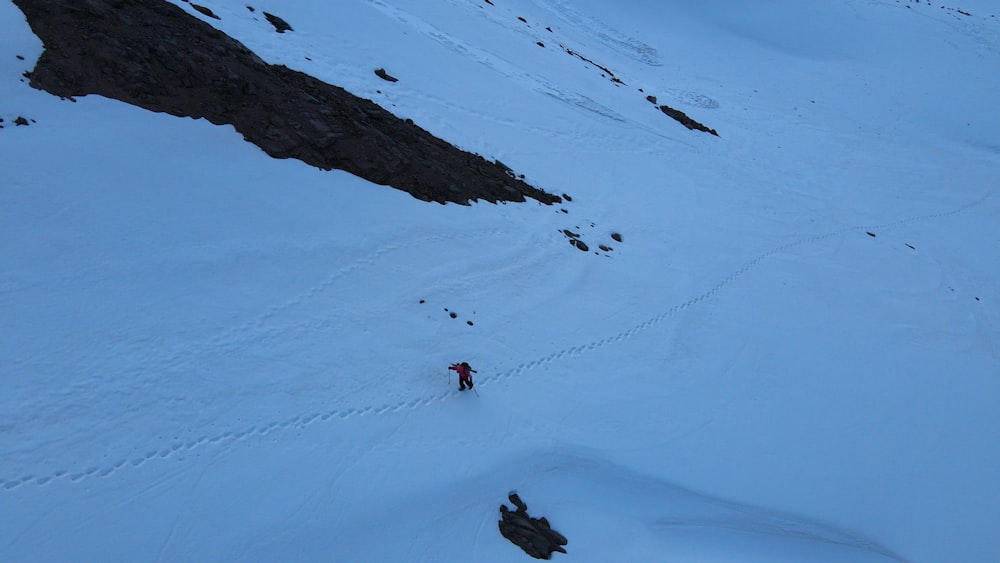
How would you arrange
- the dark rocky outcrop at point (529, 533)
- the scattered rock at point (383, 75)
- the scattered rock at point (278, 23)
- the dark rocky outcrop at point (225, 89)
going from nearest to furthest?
the dark rocky outcrop at point (529, 533) < the dark rocky outcrop at point (225, 89) < the scattered rock at point (278, 23) < the scattered rock at point (383, 75)

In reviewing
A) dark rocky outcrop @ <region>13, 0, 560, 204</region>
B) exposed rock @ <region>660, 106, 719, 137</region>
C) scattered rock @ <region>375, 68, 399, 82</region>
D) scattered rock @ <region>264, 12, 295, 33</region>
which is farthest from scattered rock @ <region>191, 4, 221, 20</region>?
exposed rock @ <region>660, 106, 719, 137</region>

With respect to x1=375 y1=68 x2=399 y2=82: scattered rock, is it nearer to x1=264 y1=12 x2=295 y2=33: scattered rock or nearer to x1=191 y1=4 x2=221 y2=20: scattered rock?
x1=264 y1=12 x2=295 y2=33: scattered rock

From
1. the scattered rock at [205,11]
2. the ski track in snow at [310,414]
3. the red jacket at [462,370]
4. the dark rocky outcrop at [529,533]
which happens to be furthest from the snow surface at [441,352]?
the red jacket at [462,370]

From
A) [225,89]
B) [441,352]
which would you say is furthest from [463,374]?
[225,89]

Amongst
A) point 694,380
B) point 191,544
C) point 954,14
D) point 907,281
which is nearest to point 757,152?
point 907,281

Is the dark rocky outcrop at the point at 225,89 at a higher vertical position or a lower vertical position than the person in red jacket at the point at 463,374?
higher

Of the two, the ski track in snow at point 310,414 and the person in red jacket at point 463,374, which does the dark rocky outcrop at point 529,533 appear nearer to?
the person in red jacket at point 463,374
